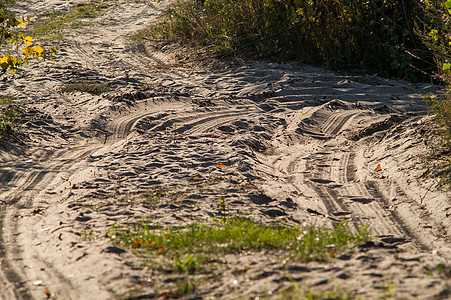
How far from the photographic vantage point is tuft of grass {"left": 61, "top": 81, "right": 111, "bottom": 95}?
299 inches

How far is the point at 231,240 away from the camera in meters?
2.94

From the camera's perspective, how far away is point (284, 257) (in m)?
2.68

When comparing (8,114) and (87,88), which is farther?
(87,88)

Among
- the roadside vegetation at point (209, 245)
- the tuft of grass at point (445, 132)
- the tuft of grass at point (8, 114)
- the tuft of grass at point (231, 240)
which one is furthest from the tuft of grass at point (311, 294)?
the tuft of grass at point (8, 114)

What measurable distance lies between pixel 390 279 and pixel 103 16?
Answer: 49.0 feet

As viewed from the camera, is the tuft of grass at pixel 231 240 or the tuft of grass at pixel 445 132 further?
the tuft of grass at pixel 445 132

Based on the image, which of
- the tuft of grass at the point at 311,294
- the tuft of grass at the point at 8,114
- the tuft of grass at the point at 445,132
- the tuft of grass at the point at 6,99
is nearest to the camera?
the tuft of grass at the point at 311,294

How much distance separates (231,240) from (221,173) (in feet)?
5.31

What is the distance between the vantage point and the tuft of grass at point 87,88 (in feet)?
24.9

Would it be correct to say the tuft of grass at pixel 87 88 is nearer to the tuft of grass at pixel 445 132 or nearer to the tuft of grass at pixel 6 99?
the tuft of grass at pixel 6 99

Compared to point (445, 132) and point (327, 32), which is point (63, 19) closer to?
point (327, 32)

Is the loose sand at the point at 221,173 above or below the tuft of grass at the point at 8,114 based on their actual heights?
below

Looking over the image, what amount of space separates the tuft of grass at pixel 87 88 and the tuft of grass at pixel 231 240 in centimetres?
496

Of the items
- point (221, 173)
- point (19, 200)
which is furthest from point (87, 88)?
point (221, 173)
